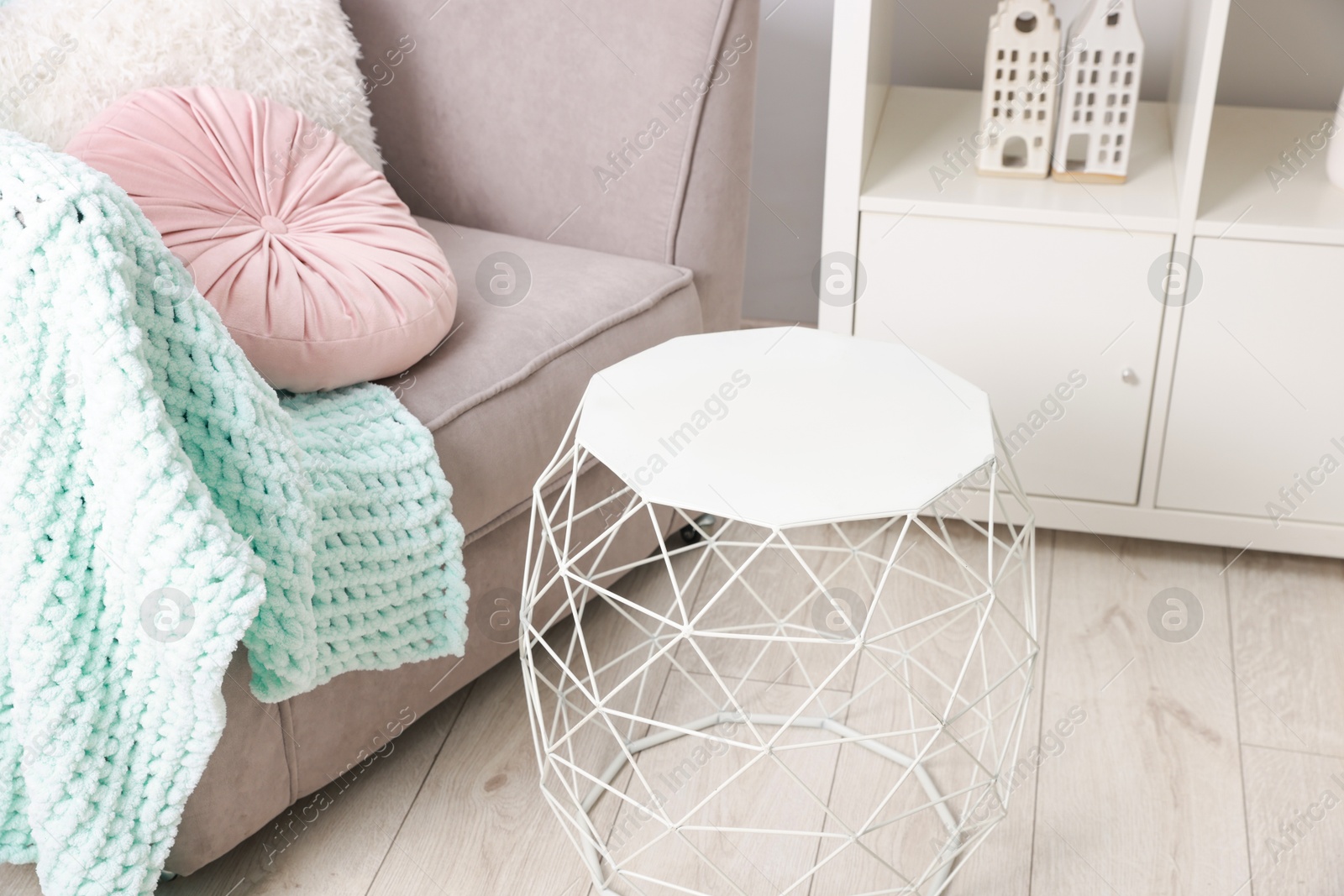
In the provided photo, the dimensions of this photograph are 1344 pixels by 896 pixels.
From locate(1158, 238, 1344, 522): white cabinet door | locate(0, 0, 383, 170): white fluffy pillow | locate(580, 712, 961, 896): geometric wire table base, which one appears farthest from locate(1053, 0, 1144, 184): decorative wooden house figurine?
locate(0, 0, 383, 170): white fluffy pillow

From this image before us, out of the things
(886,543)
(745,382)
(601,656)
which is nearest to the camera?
(745,382)

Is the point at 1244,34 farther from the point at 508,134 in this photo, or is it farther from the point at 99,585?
the point at 99,585

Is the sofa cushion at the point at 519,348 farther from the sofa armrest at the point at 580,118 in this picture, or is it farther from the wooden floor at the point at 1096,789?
the wooden floor at the point at 1096,789

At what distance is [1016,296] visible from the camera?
4.19ft

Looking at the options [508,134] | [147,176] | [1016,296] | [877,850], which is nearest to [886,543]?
[1016,296]

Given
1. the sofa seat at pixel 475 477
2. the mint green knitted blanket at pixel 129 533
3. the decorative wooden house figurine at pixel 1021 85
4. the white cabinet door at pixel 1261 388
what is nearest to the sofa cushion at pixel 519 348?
the sofa seat at pixel 475 477

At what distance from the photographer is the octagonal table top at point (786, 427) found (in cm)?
80

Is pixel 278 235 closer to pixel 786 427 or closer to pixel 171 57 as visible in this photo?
pixel 171 57

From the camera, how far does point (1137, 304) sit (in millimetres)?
1245

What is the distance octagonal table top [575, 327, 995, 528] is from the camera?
2.62ft

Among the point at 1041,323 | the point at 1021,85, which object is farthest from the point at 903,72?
the point at 1041,323

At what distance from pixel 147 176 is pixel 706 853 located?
0.74 meters

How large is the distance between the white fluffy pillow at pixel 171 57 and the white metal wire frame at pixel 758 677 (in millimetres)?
458

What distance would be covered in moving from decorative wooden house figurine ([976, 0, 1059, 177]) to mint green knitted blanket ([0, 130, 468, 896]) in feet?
2.58
